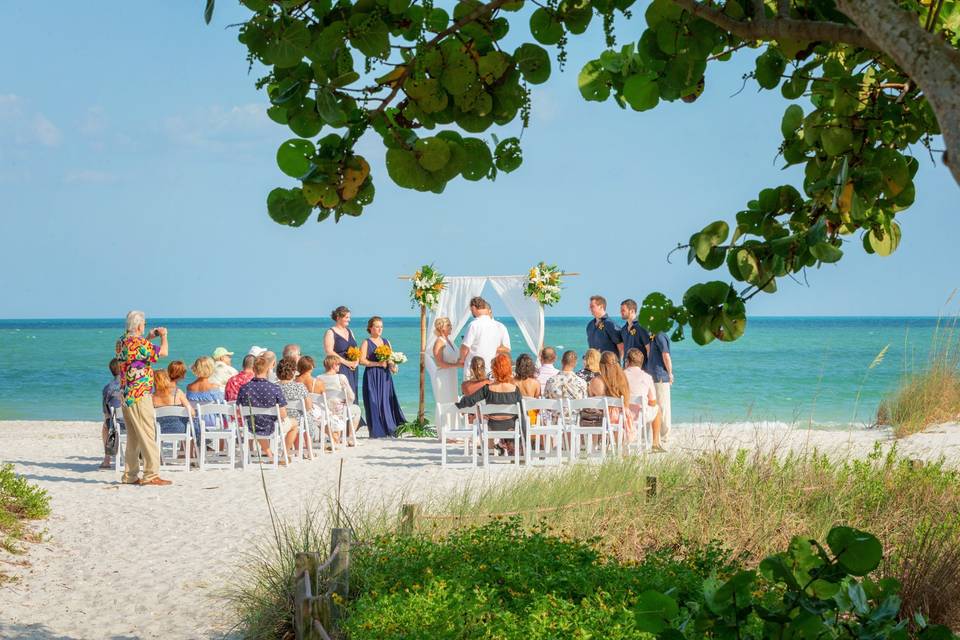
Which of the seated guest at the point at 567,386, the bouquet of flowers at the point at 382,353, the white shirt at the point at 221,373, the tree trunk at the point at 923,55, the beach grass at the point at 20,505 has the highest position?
→ the tree trunk at the point at 923,55

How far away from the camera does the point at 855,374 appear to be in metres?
41.4

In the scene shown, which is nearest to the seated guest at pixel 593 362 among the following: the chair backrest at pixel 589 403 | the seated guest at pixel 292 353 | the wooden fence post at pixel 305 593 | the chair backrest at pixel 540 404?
the chair backrest at pixel 589 403

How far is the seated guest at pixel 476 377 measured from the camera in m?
11.1

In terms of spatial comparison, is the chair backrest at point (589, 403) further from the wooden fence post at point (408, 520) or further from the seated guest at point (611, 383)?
the wooden fence post at point (408, 520)

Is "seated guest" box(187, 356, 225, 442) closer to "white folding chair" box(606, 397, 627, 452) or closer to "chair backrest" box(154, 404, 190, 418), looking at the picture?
"chair backrest" box(154, 404, 190, 418)

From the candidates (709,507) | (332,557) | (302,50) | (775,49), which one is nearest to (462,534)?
(332,557)

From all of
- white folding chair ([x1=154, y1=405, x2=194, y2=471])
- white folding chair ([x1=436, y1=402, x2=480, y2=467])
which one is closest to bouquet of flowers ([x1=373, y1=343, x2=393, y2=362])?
white folding chair ([x1=436, y1=402, x2=480, y2=467])

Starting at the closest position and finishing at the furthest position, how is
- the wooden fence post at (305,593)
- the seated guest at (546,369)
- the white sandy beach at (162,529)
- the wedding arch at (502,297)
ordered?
the wooden fence post at (305,593), the white sandy beach at (162,529), the seated guest at (546,369), the wedding arch at (502,297)

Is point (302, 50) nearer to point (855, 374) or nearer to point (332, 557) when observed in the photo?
point (332, 557)

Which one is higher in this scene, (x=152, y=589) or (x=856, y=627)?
(x=856, y=627)

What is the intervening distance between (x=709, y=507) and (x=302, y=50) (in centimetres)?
479

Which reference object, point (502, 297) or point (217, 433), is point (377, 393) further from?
point (217, 433)

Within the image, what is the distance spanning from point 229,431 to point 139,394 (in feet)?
4.68

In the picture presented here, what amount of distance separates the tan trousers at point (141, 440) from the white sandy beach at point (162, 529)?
21 centimetres
